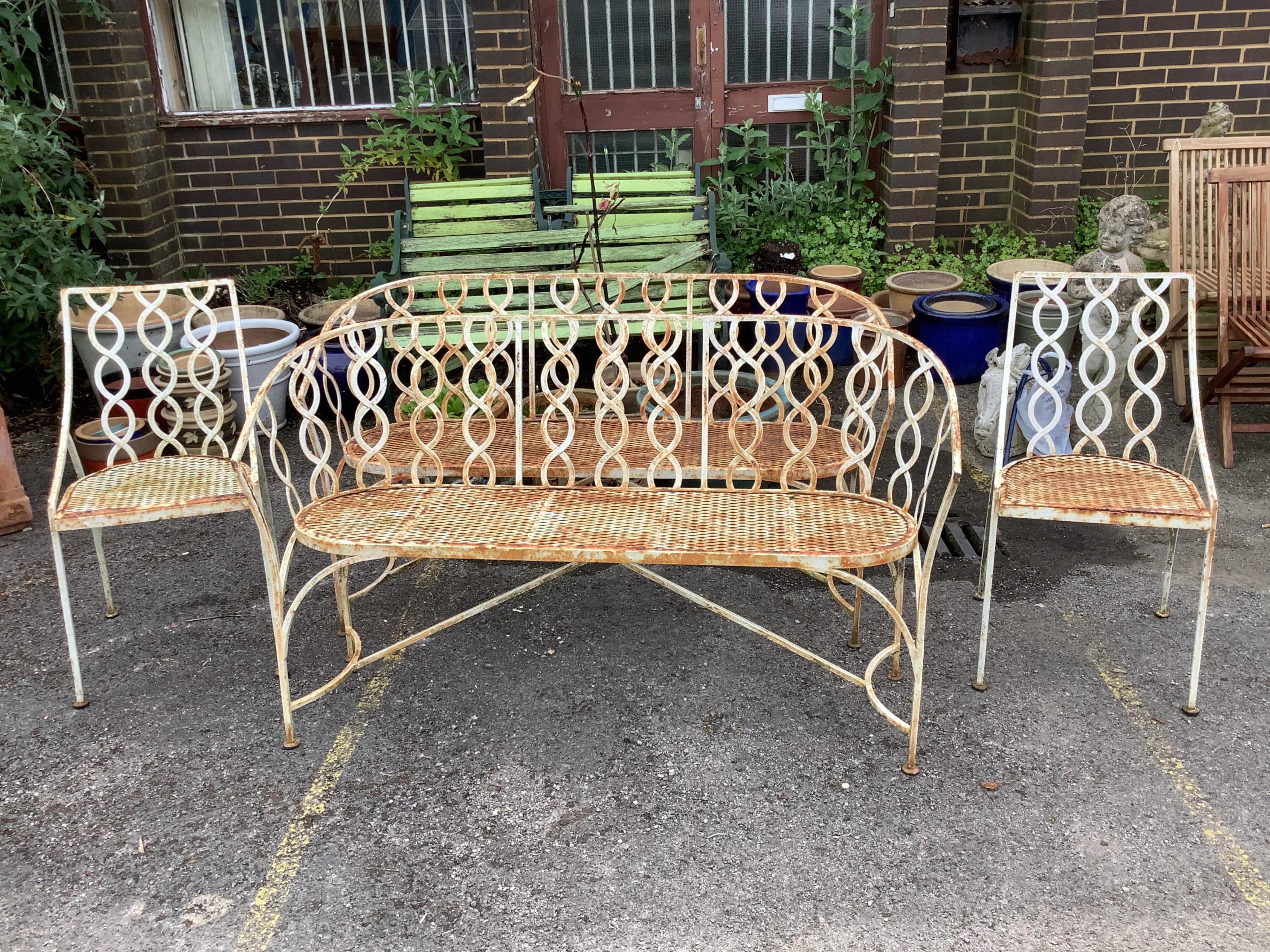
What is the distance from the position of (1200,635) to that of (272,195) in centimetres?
637

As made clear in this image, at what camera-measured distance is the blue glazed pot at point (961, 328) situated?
6.33 meters

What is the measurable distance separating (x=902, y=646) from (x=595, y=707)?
1.10 meters

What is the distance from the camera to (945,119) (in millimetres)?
7395

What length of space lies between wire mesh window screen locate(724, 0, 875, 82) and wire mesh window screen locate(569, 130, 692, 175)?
58 cm

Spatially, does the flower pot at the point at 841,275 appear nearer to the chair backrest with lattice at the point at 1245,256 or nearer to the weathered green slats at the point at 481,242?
the weathered green slats at the point at 481,242

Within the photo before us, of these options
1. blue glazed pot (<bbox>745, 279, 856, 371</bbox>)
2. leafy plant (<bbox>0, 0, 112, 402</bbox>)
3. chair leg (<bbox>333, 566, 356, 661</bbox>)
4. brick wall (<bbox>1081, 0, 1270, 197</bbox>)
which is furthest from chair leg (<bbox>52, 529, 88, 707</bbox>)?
brick wall (<bbox>1081, 0, 1270, 197</bbox>)

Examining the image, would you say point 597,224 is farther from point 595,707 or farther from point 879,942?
point 879,942

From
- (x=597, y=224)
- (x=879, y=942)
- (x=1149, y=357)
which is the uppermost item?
(x=597, y=224)

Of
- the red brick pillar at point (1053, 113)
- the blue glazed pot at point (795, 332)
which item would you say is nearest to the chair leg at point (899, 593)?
the blue glazed pot at point (795, 332)

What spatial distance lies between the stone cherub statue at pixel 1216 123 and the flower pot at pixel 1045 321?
1.31 metres

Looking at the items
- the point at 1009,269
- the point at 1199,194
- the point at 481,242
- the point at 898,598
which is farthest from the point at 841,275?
the point at 898,598

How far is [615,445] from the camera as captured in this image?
3719 millimetres

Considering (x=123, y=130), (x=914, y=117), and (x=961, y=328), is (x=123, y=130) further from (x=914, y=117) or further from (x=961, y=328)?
(x=961, y=328)

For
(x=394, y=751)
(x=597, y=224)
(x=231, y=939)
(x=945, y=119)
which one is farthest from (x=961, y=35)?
(x=231, y=939)
